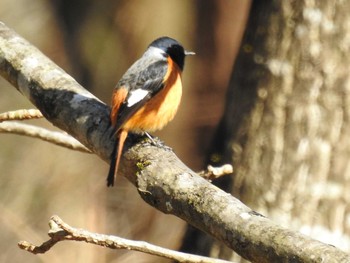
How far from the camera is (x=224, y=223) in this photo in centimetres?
301

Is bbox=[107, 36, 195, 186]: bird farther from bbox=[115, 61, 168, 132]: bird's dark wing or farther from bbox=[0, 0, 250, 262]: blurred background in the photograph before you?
bbox=[0, 0, 250, 262]: blurred background

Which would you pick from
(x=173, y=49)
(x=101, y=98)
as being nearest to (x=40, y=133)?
(x=173, y=49)

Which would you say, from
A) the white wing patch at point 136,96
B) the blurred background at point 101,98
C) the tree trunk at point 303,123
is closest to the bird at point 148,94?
the white wing patch at point 136,96

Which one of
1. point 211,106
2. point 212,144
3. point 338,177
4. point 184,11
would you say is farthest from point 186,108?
point 338,177

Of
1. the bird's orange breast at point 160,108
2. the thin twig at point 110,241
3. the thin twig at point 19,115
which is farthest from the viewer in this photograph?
the bird's orange breast at point 160,108

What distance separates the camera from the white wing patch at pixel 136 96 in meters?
4.56

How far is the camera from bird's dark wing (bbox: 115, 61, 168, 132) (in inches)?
179

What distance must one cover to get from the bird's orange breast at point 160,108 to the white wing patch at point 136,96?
0.07 m

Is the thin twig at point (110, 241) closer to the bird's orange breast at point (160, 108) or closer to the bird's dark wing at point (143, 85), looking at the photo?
the bird's dark wing at point (143, 85)

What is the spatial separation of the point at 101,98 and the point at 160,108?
3.71 meters

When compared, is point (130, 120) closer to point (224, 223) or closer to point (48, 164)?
point (224, 223)

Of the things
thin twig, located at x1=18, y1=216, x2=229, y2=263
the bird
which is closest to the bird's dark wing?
the bird

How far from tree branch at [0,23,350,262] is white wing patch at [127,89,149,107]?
297 mm

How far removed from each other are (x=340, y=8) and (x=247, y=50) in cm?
70
